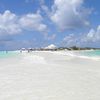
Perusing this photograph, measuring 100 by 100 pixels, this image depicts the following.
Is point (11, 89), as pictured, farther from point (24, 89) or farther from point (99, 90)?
point (99, 90)

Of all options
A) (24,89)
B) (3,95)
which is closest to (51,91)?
(24,89)

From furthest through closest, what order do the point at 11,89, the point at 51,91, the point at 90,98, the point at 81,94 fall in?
1. the point at 11,89
2. the point at 51,91
3. the point at 81,94
4. the point at 90,98

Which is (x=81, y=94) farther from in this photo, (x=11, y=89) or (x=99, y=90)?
(x=11, y=89)

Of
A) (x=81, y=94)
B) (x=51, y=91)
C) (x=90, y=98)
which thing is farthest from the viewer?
(x=51, y=91)

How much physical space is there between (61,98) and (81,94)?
0.77 meters

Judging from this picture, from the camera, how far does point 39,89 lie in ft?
26.6

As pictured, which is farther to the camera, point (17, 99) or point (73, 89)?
point (73, 89)

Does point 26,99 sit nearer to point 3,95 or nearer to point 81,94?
point 3,95

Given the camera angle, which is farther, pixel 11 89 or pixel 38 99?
pixel 11 89

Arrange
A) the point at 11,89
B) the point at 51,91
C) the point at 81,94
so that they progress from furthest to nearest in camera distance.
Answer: the point at 11,89 → the point at 51,91 → the point at 81,94

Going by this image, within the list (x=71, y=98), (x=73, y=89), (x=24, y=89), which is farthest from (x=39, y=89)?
(x=71, y=98)

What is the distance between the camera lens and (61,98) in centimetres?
668

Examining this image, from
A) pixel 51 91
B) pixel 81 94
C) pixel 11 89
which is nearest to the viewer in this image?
pixel 81 94

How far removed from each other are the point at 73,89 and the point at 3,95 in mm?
2253
